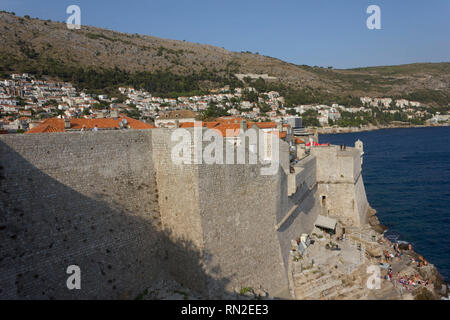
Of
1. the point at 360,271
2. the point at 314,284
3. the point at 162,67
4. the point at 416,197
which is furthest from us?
the point at 162,67

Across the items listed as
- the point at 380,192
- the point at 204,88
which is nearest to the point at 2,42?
the point at 204,88

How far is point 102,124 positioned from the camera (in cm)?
1675

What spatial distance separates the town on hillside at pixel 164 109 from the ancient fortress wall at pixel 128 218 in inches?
260

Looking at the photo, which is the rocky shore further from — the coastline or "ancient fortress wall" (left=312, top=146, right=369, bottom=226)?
the coastline

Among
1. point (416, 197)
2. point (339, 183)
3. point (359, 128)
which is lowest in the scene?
point (416, 197)

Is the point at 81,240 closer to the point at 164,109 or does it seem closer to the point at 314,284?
the point at 314,284

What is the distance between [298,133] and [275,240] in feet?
74.8

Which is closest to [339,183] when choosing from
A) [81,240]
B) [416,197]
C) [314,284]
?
[314,284]

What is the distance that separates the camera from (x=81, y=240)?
8367 millimetres

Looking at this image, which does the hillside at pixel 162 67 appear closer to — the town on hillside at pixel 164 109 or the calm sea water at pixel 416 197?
the town on hillside at pixel 164 109

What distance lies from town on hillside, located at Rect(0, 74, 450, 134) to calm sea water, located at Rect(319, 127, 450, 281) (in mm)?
11966

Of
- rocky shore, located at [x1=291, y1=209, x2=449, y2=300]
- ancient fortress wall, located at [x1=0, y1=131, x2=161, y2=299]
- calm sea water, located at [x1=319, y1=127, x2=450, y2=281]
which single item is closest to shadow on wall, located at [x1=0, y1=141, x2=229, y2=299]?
ancient fortress wall, located at [x1=0, y1=131, x2=161, y2=299]

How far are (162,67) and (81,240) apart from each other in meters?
103
